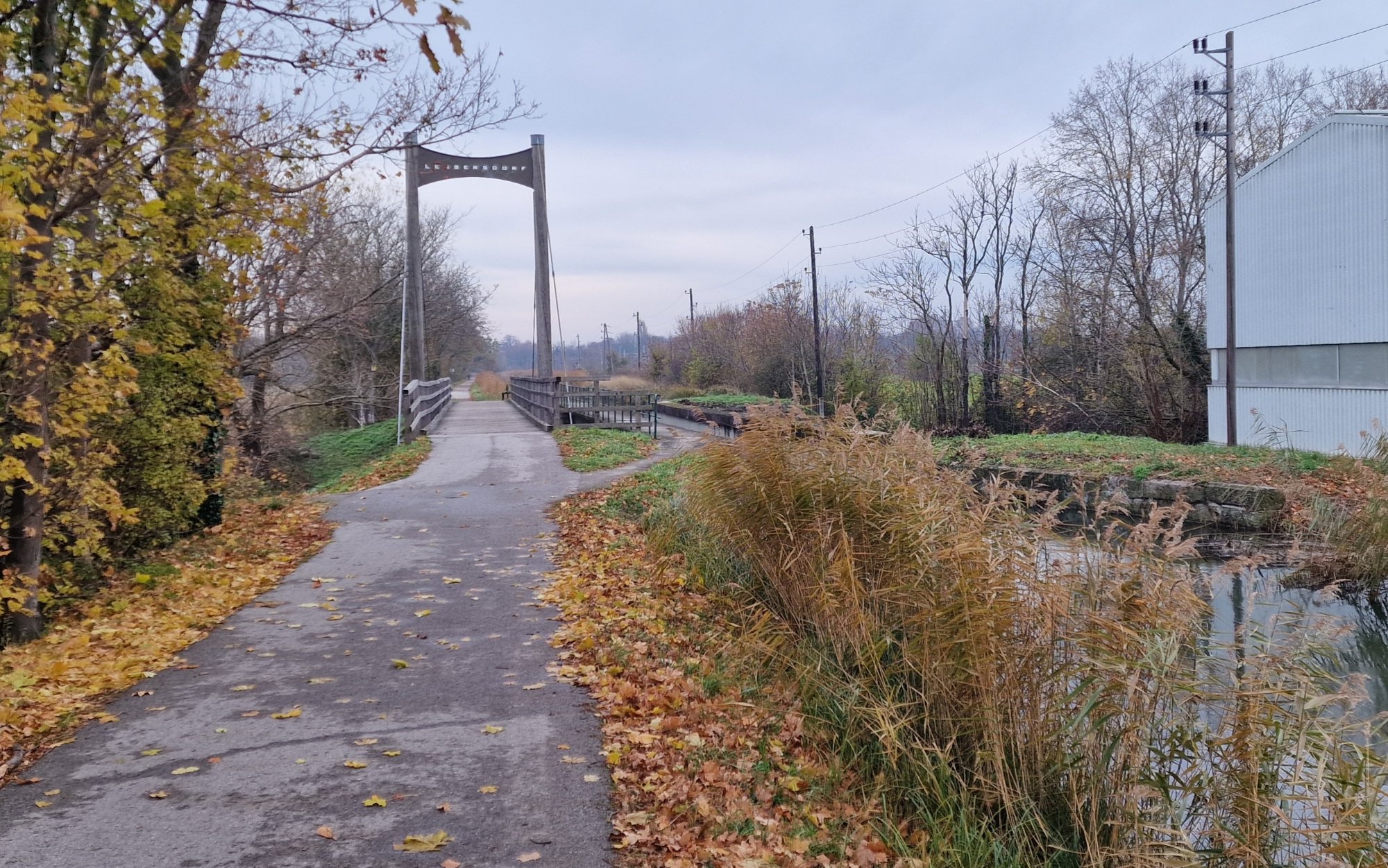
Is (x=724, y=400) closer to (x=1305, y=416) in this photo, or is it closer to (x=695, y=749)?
(x=1305, y=416)

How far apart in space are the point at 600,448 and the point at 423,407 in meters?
6.56

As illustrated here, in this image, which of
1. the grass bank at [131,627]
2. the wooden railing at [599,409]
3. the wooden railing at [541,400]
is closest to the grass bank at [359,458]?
the wooden railing at [541,400]

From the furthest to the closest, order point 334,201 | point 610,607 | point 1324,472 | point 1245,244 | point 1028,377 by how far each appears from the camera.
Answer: point 1028,377, point 1245,244, point 334,201, point 1324,472, point 610,607

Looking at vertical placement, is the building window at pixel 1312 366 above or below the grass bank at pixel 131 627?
above

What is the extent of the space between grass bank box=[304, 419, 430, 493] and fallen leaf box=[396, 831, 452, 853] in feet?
38.7

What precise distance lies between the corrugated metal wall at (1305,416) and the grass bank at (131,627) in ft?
51.4

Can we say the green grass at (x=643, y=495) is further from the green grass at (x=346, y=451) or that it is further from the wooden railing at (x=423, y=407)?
the wooden railing at (x=423, y=407)

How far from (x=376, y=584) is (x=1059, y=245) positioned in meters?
27.8

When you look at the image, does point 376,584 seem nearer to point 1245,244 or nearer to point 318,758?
point 318,758

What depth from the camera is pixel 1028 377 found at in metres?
31.0

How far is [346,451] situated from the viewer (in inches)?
929

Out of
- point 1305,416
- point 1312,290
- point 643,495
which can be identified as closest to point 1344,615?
point 643,495

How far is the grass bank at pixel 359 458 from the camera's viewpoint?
1650 cm

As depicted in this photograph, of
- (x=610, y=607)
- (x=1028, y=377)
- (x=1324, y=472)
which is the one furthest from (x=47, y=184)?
(x=1028, y=377)
